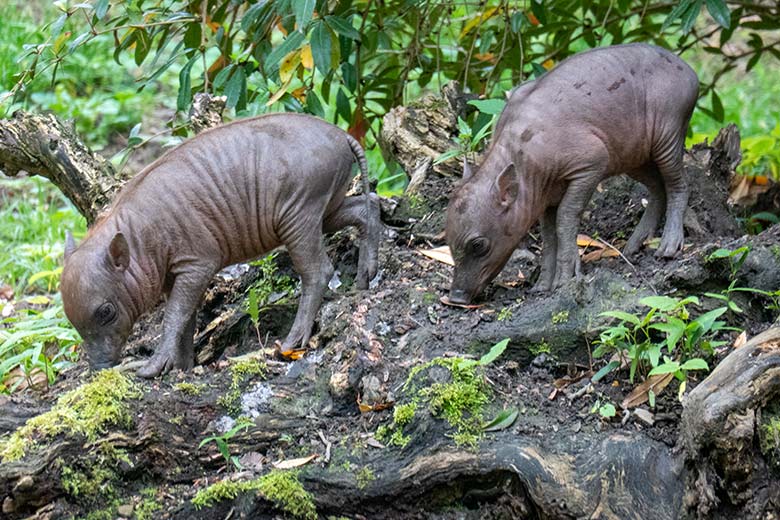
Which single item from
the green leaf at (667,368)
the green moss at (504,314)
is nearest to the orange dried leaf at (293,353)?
the green moss at (504,314)

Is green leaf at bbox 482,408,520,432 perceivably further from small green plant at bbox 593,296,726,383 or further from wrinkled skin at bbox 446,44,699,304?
wrinkled skin at bbox 446,44,699,304

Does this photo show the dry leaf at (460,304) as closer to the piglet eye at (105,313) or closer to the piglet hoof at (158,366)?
the piglet hoof at (158,366)

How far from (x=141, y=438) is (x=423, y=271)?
2228mm

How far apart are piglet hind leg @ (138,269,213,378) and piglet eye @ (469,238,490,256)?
1.49 m

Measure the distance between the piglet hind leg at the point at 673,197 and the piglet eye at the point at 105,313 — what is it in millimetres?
3109

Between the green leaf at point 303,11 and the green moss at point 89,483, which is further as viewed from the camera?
the green leaf at point 303,11

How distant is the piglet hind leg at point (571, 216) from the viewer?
5.81m

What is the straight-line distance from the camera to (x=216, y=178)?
5840mm

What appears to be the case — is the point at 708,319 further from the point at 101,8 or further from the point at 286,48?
the point at 101,8

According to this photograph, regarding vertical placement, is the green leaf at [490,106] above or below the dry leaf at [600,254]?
above

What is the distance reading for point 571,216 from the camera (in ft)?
19.2

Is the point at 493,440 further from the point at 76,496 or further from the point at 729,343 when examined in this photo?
the point at 76,496

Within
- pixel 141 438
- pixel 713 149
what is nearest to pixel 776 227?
pixel 713 149

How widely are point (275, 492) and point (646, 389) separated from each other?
1734mm
